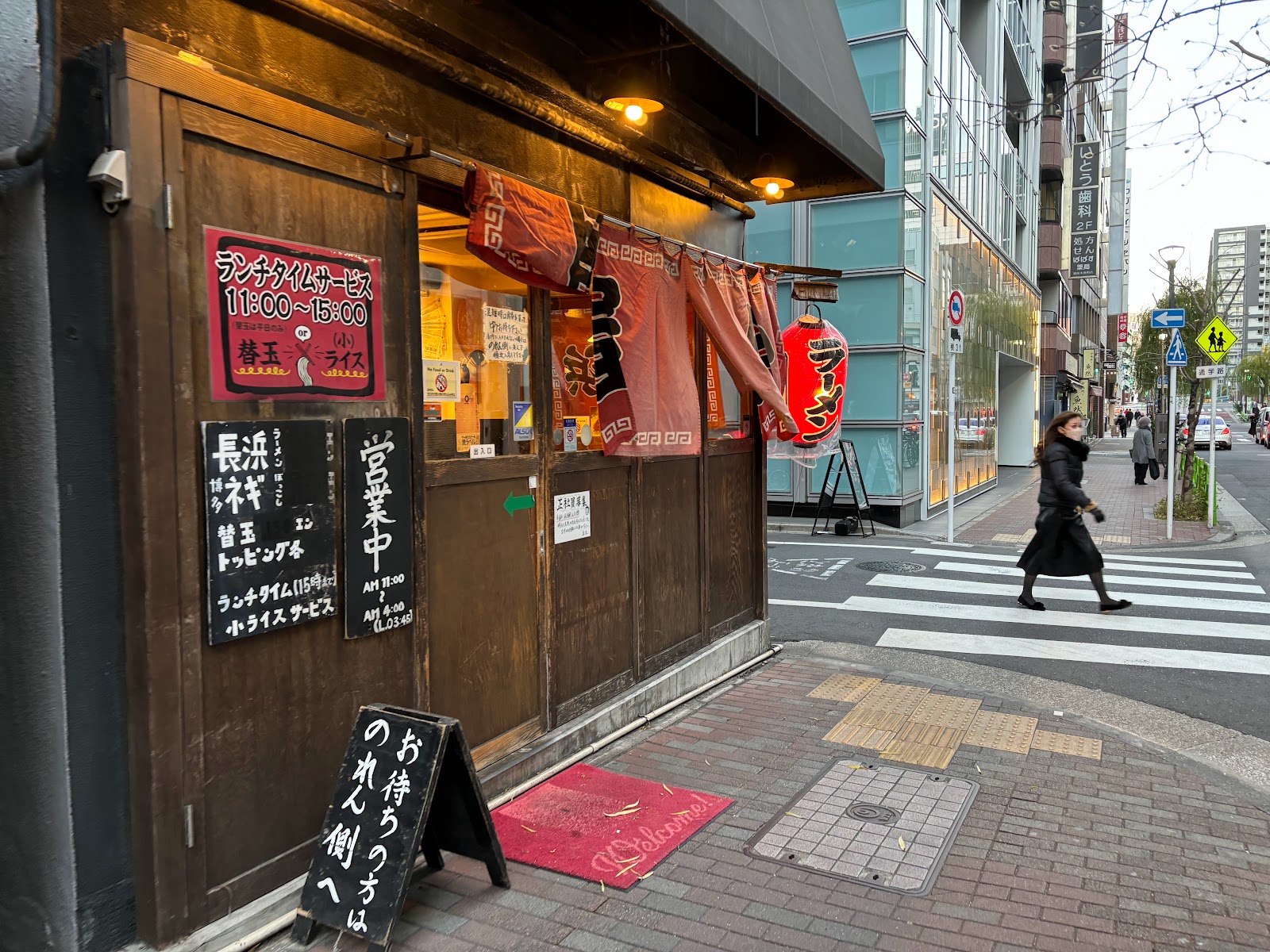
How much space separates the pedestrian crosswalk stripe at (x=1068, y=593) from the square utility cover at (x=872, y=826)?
19.8 ft

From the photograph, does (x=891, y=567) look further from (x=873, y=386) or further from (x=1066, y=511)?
(x=873, y=386)

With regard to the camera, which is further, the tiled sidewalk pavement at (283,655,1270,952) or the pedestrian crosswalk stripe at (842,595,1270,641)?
the pedestrian crosswalk stripe at (842,595,1270,641)

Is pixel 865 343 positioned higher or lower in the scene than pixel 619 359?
higher

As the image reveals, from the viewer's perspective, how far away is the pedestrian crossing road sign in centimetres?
1509

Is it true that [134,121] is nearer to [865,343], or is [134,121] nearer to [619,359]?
[619,359]

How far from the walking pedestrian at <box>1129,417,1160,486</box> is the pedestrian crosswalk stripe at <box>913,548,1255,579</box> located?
10889 millimetres

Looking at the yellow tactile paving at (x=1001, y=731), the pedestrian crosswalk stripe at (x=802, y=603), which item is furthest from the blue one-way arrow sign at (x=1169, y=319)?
the yellow tactile paving at (x=1001, y=731)

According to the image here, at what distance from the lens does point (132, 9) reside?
10.3ft

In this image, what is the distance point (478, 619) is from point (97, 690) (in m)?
1.94

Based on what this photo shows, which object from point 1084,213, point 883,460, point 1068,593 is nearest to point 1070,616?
point 1068,593

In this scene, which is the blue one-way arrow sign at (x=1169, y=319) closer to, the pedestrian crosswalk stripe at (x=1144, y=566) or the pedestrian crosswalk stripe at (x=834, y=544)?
the pedestrian crosswalk stripe at (x=1144, y=566)

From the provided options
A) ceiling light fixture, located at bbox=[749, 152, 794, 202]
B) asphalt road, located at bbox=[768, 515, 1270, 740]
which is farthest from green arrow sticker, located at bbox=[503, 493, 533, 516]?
asphalt road, located at bbox=[768, 515, 1270, 740]

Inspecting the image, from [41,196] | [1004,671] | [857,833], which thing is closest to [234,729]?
[41,196]

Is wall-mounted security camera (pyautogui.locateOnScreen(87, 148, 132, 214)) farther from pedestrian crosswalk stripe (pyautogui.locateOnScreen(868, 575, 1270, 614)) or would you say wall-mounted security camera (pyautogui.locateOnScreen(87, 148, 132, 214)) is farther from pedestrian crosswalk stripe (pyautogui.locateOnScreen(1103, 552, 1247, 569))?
pedestrian crosswalk stripe (pyautogui.locateOnScreen(1103, 552, 1247, 569))
